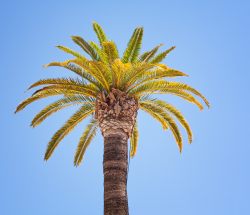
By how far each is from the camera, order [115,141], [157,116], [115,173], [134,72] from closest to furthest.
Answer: [115,173], [115,141], [134,72], [157,116]

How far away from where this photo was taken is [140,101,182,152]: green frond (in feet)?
64.8

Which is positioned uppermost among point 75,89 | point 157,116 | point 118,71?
point 157,116

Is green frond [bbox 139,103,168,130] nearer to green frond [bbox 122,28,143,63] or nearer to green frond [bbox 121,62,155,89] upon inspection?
green frond [bbox 121,62,155,89]

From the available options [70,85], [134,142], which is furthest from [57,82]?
[134,142]

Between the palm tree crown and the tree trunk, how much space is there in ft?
3.37

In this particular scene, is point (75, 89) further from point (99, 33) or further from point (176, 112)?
point (176, 112)

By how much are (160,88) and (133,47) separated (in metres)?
2.66

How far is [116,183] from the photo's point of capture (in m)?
16.2

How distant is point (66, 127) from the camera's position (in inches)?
765

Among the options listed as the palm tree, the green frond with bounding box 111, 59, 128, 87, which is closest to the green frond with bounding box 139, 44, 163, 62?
the palm tree

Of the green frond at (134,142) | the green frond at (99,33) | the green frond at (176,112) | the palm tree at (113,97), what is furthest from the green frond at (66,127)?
the green frond at (134,142)

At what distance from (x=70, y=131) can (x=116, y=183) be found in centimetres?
442

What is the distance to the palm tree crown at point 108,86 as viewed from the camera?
685 inches

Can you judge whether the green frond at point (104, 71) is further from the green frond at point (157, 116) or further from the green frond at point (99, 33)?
the green frond at point (99, 33)
